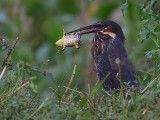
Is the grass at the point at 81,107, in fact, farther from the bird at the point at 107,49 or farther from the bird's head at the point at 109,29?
the bird's head at the point at 109,29

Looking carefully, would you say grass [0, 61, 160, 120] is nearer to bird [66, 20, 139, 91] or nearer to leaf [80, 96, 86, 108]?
leaf [80, 96, 86, 108]

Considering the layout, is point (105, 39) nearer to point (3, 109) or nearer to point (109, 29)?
point (109, 29)

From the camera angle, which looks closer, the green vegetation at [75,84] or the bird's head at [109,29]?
the green vegetation at [75,84]

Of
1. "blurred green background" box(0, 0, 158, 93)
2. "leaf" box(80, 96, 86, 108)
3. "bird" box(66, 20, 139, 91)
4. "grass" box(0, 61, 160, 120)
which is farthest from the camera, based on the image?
"blurred green background" box(0, 0, 158, 93)

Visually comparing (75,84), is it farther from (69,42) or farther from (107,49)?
(107,49)

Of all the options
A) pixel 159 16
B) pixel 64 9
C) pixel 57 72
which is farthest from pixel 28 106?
pixel 64 9

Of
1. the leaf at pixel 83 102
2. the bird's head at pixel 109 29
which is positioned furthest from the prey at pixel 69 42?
the leaf at pixel 83 102

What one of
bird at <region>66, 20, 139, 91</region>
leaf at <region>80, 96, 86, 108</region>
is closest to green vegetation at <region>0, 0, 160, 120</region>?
leaf at <region>80, 96, 86, 108</region>

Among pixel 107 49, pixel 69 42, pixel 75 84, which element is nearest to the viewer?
pixel 75 84

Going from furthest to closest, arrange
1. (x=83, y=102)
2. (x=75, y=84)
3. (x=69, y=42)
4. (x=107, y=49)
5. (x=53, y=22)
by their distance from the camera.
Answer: (x=53, y=22), (x=107, y=49), (x=69, y=42), (x=75, y=84), (x=83, y=102)

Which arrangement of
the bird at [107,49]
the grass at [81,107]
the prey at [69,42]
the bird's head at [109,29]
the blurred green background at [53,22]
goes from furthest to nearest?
the blurred green background at [53,22]
the bird's head at [109,29]
the bird at [107,49]
the prey at [69,42]
the grass at [81,107]

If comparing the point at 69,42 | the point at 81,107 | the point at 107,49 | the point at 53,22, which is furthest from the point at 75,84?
the point at 53,22

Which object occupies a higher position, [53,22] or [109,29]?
[53,22]

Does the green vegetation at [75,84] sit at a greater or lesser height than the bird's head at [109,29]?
lesser
